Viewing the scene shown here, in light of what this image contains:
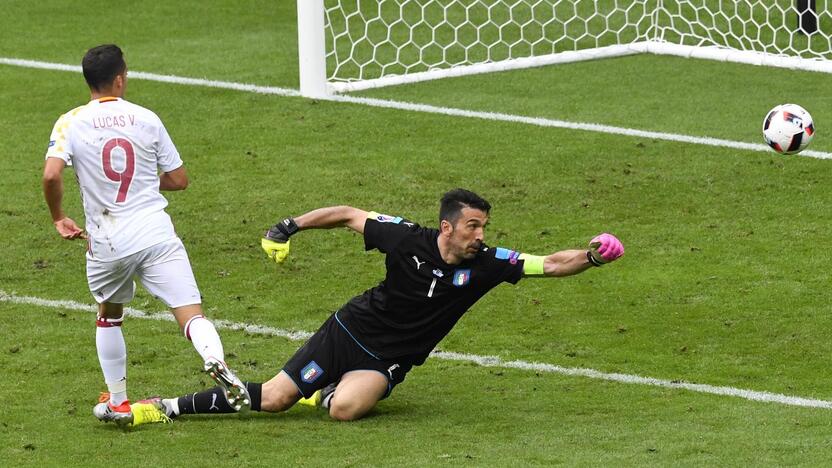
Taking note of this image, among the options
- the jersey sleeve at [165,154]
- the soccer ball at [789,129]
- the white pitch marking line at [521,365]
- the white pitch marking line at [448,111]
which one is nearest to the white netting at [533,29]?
the white pitch marking line at [448,111]

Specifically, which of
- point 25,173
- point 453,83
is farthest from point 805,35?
point 25,173

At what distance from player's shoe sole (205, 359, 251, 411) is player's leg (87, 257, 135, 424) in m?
0.68

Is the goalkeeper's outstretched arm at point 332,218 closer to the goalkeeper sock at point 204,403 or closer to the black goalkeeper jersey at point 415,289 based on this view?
the black goalkeeper jersey at point 415,289

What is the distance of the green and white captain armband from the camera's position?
25.5 feet

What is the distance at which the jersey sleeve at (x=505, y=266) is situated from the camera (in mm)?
7816

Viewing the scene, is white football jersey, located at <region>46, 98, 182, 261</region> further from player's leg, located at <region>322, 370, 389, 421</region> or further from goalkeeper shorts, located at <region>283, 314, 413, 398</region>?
player's leg, located at <region>322, 370, 389, 421</region>

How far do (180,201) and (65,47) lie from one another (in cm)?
532

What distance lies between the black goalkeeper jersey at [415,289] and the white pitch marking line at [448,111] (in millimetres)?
5917

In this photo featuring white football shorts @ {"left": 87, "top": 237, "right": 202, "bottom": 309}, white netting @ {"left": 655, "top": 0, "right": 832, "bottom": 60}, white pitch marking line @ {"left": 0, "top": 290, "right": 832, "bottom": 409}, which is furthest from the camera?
white netting @ {"left": 655, "top": 0, "right": 832, "bottom": 60}

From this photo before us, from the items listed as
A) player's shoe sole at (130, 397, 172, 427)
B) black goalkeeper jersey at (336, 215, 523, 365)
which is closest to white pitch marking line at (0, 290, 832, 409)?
black goalkeeper jersey at (336, 215, 523, 365)

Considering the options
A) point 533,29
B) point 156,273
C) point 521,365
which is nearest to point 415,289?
point 521,365

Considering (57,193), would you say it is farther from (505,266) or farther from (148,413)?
(505,266)

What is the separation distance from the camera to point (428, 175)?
12680mm

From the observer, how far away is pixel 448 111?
570 inches
